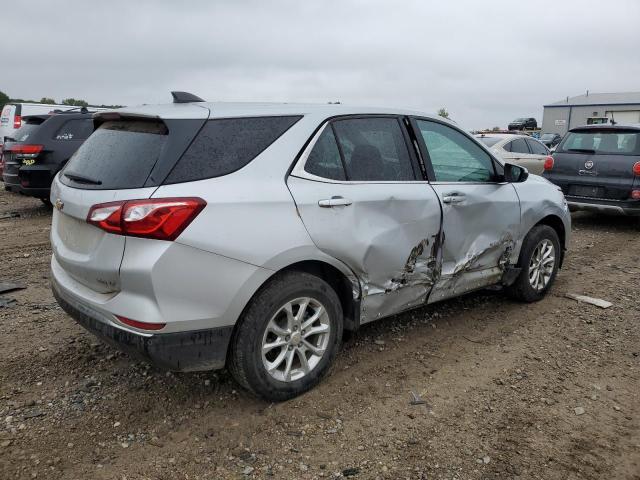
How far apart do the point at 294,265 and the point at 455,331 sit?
183cm

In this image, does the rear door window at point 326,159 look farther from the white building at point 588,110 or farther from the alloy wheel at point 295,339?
the white building at point 588,110

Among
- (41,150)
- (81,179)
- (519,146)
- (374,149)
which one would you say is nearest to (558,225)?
(374,149)

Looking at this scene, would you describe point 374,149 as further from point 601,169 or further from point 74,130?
point 74,130

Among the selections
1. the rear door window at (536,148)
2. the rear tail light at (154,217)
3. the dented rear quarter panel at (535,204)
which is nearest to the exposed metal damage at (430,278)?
the dented rear quarter panel at (535,204)

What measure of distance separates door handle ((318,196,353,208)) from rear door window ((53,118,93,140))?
746cm

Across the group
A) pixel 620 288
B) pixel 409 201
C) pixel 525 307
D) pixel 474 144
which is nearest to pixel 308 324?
pixel 409 201

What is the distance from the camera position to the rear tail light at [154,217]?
2.54 metres

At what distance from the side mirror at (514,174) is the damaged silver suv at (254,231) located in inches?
26.6

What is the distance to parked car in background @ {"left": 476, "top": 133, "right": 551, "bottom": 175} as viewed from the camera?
11759 millimetres

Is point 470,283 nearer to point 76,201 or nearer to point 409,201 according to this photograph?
point 409,201

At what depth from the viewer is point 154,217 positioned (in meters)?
2.54

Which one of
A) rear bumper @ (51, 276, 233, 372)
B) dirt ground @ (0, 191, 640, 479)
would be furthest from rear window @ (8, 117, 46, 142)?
rear bumper @ (51, 276, 233, 372)

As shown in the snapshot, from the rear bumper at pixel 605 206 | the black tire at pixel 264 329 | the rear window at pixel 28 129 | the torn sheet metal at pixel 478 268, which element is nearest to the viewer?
the black tire at pixel 264 329

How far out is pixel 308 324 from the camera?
3107mm
